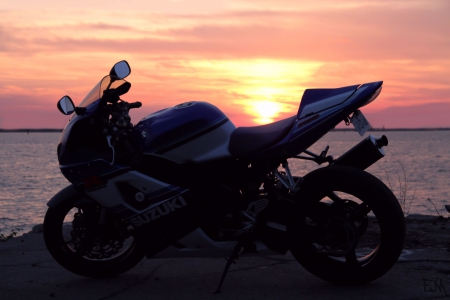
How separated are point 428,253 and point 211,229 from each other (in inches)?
86.2

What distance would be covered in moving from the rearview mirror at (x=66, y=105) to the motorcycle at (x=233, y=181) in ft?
0.60

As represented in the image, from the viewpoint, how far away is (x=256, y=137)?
→ 14.7 ft

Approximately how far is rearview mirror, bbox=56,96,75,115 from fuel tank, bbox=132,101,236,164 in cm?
71

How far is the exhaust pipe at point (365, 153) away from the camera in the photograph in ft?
14.7

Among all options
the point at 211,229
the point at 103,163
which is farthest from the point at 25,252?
the point at 211,229

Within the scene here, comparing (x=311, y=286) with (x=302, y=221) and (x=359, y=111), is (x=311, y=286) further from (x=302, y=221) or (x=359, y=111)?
(x=359, y=111)

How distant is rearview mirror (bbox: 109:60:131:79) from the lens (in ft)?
15.6

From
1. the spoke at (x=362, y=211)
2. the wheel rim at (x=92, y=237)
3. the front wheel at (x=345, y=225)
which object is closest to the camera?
the front wheel at (x=345, y=225)

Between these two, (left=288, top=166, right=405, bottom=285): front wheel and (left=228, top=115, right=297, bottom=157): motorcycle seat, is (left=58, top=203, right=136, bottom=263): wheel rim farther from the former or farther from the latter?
(left=288, top=166, right=405, bottom=285): front wheel

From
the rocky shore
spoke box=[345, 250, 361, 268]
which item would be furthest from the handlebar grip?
spoke box=[345, 250, 361, 268]

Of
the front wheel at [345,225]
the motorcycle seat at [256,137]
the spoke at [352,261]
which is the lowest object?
the spoke at [352,261]

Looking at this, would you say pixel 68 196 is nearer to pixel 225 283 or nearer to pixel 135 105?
pixel 135 105

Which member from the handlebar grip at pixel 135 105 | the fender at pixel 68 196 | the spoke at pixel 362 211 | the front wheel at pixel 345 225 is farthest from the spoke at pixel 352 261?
the fender at pixel 68 196

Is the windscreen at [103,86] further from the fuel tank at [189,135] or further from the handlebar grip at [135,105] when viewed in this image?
the fuel tank at [189,135]
